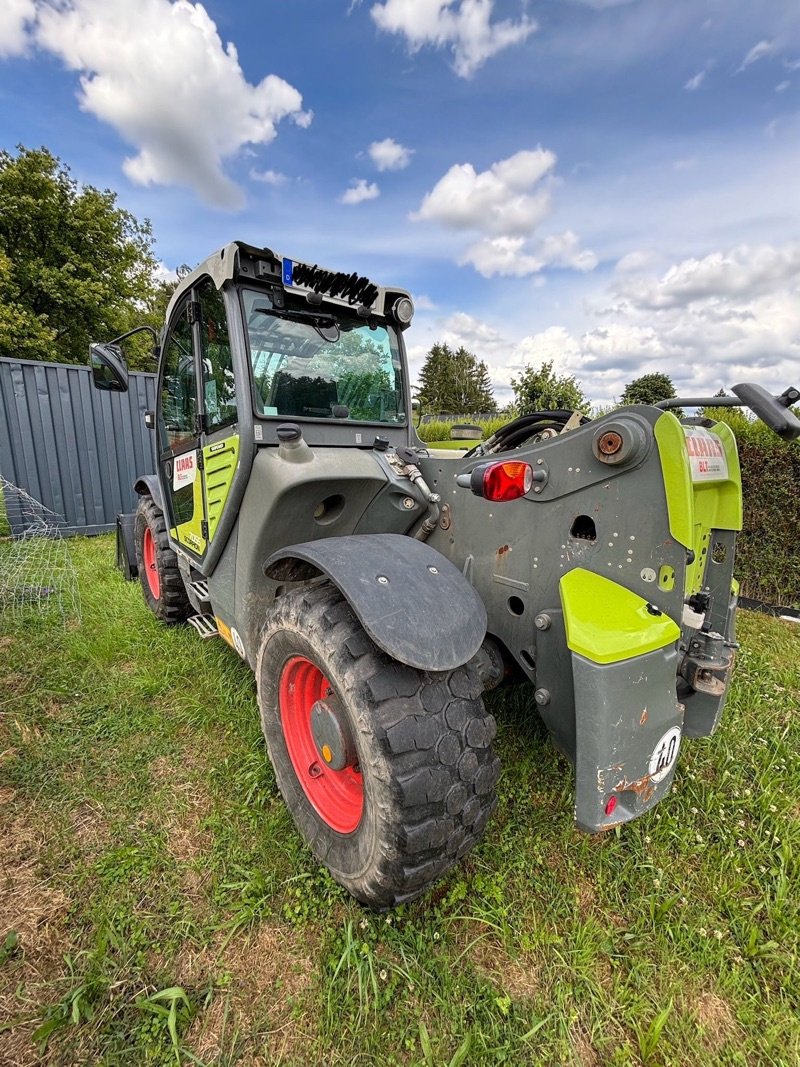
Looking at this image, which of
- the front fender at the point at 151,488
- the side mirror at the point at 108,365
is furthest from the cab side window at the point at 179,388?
the front fender at the point at 151,488

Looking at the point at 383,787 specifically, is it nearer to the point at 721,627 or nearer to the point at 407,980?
the point at 407,980

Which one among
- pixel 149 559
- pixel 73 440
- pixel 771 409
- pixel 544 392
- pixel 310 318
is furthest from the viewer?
pixel 544 392

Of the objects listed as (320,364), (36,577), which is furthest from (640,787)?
(36,577)

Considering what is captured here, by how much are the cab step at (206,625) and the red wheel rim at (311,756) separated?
43.9 inches

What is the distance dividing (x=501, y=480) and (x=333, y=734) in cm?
104

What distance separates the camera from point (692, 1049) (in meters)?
1.35

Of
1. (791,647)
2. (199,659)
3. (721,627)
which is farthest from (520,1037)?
(791,647)

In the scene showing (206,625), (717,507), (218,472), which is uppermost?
(218,472)

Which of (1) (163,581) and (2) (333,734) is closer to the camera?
(2) (333,734)

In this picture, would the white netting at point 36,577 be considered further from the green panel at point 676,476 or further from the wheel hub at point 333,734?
the green panel at point 676,476

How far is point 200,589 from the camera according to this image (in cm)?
309

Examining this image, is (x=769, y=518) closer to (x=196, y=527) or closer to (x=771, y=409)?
(x=771, y=409)

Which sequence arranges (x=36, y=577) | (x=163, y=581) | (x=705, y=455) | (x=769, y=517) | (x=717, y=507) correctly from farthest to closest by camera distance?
(x=769, y=517) → (x=36, y=577) → (x=163, y=581) → (x=717, y=507) → (x=705, y=455)

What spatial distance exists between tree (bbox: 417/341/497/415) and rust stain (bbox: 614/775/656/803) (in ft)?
192
